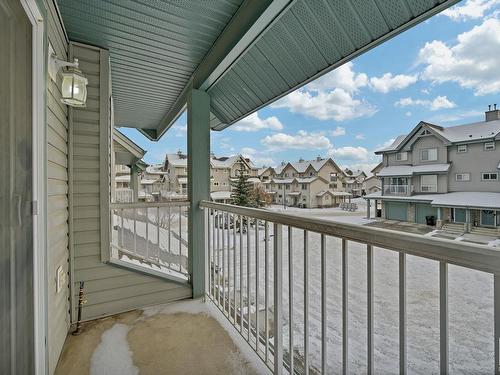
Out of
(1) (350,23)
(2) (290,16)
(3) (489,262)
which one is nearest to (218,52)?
(2) (290,16)

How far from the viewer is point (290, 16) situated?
165cm

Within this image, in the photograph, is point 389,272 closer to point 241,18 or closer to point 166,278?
point 241,18

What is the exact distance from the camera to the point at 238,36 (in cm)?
173

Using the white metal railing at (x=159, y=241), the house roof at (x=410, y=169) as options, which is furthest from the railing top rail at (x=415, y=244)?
the white metal railing at (x=159, y=241)

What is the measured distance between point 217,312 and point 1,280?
5.54 ft

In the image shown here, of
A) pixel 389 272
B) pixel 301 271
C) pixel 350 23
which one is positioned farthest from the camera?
pixel 350 23

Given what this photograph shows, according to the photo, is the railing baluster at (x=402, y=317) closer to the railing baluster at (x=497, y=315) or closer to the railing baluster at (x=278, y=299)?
the railing baluster at (x=497, y=315)

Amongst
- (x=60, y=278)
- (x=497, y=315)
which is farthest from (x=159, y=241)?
(x=497, y=315)

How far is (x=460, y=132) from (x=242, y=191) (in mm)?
1432

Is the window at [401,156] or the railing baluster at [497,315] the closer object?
the railing baluster at [497,315]

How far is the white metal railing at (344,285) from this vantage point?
2.26 ft

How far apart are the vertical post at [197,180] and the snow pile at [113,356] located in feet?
2.61

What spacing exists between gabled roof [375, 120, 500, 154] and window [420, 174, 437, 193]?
0.39ft

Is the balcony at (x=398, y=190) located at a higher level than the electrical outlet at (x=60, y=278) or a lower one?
higher
